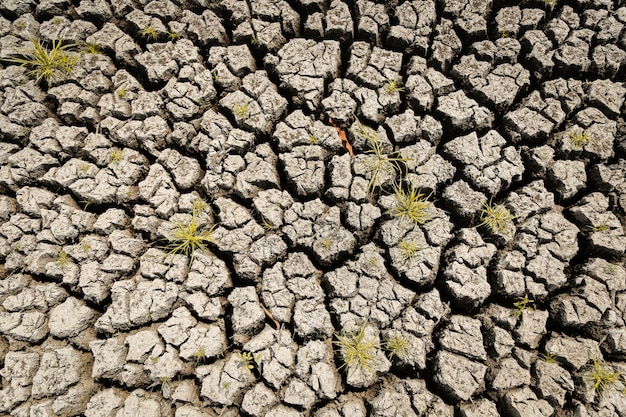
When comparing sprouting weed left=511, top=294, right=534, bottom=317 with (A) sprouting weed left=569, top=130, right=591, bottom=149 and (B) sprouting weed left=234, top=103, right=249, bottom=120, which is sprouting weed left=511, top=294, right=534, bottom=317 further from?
(B) sprouting weed left=234, top=103, right=249, bottom=120

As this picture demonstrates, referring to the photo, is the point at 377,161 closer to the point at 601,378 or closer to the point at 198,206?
the point at 198,206

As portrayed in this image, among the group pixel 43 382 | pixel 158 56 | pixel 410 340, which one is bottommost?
pixel 43 382

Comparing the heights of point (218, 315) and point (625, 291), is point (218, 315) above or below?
below

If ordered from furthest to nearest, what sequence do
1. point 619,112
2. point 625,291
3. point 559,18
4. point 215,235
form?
point 559,18
point 619,112
point 215,235
point 625,291

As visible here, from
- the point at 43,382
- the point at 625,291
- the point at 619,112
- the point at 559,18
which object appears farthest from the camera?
the point at 559,18

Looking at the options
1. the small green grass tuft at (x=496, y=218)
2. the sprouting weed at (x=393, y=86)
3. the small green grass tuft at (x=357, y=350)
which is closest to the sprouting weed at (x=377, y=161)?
the sprouting weed at (x=393, y=86)

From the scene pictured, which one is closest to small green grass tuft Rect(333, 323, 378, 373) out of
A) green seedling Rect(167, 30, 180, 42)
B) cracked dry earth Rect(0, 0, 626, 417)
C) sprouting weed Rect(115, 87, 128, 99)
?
cracked dry earth Rect(0, 0, 626, 417)

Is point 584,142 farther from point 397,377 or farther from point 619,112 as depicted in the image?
point 397,377

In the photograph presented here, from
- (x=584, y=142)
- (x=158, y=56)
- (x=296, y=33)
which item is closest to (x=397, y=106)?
(x=296, y=33)
